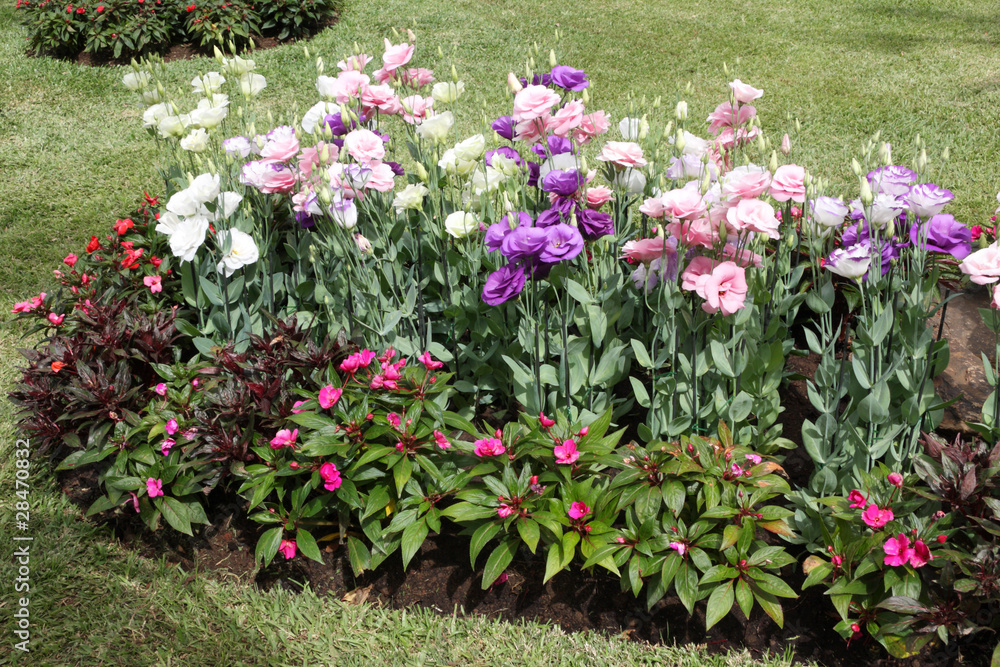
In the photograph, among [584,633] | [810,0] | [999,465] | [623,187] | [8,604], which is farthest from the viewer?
[810,0]

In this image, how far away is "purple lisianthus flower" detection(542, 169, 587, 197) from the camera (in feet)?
7.85

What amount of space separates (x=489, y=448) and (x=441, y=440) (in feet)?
0.52

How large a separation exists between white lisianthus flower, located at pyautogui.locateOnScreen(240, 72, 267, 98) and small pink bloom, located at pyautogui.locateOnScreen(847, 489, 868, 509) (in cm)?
244

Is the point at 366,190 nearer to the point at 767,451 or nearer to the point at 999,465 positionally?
the point at 767,451

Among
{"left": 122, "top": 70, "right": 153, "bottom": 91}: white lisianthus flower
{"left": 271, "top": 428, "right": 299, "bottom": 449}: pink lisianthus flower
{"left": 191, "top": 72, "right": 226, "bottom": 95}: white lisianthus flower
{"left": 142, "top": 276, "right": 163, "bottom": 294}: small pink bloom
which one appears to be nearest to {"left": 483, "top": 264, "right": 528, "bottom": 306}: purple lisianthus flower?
{"left": 271, "top": 428, "right": 299, "bottom": 449}: pink lisianthus flower

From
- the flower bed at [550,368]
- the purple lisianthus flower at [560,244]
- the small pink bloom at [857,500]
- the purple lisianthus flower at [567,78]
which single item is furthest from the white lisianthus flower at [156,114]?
the small pink bloom at [857,500]

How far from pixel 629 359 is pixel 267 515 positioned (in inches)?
51.1

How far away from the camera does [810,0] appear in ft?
29.5

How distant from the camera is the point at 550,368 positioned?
8.45ft

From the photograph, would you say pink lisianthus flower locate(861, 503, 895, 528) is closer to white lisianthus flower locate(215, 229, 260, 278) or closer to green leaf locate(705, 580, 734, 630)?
green leaf locate(705, 580, 734, 630)

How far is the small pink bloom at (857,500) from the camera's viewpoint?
1999 mm

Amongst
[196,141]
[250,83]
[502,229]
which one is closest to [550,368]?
[502,229]

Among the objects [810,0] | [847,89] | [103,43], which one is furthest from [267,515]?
[810,0]

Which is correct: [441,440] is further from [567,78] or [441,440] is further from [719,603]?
[567,78]
